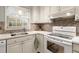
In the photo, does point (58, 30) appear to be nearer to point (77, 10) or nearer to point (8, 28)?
point (77, 10)

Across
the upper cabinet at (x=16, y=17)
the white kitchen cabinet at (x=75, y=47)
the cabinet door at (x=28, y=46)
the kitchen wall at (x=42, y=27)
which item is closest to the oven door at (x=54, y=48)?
the white kitchen cabinet at (x=75, y=47)

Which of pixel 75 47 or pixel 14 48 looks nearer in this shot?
pixel 75 47

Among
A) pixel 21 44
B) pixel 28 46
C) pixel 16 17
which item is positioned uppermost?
pixel 16 17

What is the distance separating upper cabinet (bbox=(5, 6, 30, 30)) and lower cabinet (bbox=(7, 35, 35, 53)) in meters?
0.65

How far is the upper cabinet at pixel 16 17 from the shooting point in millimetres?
2520

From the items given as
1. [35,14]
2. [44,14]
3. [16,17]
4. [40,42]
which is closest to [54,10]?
[44,14]

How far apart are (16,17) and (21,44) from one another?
3.39 ft

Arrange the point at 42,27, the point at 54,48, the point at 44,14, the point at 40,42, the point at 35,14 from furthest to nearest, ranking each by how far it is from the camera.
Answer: the point at 42,27 < the point at 35,14 < the point at 44,14 < the point at 40,42 < the point at 54,48

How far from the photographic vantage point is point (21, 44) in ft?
7.29

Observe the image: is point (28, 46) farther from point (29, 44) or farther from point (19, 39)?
point (19, 39)

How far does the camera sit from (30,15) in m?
3.36

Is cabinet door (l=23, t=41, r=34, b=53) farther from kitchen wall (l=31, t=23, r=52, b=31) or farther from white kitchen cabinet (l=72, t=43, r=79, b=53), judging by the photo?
white kitchen cabinet (l=72, t=43, r=79, b=53)

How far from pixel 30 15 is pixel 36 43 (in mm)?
1219
